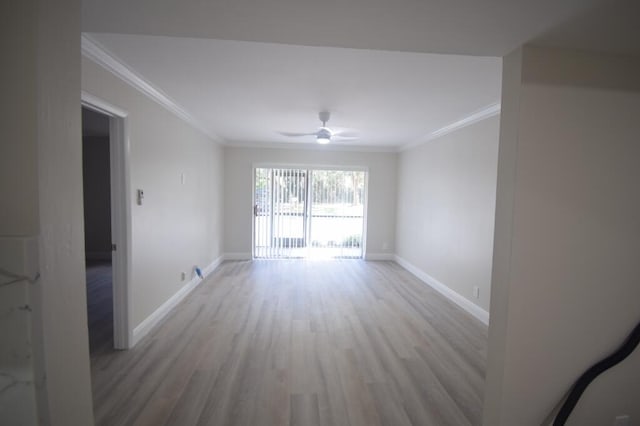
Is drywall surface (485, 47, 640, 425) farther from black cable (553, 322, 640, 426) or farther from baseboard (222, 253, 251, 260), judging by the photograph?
baseboard (222, 253, 251, 260)

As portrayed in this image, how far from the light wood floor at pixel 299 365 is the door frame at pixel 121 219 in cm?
34

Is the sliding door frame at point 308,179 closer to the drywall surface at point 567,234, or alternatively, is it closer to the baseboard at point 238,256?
the baseboard at point 238,256

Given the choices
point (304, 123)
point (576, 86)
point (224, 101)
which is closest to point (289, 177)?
point (304, 123)

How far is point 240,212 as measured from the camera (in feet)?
17.7

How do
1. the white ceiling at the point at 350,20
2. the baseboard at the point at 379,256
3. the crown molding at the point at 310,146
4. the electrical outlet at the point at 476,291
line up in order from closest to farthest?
the white ceiling at the point at 350,20, the electrical outlet at the point at 476,291, the crown molding at the point at 310,146, the baseboard at the point at 379,256

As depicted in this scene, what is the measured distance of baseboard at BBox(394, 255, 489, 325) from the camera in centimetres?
305

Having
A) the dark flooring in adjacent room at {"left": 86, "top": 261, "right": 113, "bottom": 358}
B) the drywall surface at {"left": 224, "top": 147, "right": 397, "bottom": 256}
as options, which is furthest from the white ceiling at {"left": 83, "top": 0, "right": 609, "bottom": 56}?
the drywall surface at {"left": 224, "top": 147, "right": 397, "bottom": 256}

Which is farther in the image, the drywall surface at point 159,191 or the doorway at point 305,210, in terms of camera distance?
the doorway at point 305,210

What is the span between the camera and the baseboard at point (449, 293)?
305 cm

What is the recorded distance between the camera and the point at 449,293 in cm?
369

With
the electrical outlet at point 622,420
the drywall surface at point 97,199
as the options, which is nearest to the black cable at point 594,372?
the electrical outlet at point 622,420

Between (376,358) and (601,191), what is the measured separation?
6.23 feet

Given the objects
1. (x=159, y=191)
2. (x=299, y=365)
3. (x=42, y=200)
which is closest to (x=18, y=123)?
(x=42, y=200)

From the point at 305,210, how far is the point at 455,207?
2.92 m
